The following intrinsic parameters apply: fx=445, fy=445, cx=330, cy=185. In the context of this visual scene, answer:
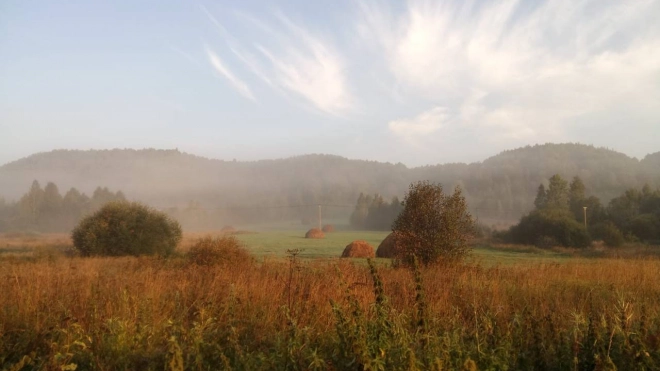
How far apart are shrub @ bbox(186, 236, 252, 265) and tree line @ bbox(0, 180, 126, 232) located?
3747 inches

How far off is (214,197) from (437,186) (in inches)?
6602

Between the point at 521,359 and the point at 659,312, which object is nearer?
the point at 521,359

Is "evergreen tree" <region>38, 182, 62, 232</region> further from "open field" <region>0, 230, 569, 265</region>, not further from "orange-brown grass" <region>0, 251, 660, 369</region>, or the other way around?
"orange-brown grass" <region>0, 251, 660, 369</region>

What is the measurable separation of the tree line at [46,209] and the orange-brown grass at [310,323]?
10499cm

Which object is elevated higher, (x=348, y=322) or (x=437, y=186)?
(x=437, y=186)

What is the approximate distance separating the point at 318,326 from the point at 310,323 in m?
0.27

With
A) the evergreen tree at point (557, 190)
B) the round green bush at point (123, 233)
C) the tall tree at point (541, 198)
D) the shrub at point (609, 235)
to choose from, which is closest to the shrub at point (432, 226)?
the round green bush at point (123, 233)

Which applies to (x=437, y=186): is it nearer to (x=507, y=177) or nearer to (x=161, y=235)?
(x=161, y=235)

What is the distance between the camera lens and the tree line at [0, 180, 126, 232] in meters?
103

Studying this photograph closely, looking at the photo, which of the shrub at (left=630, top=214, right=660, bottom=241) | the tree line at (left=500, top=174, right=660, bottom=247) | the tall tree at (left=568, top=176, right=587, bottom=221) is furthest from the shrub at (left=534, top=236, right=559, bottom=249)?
the tall tree at (left=568, top=176, right=587, bottom=221)

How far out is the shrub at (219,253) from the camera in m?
16.6

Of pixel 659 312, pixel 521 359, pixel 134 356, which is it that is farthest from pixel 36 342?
pixel 659 312

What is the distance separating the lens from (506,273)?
1335 cm

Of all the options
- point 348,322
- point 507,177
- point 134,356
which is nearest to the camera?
point 348,322
